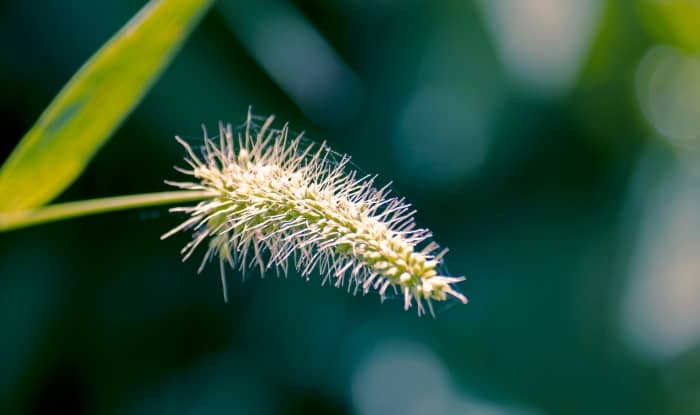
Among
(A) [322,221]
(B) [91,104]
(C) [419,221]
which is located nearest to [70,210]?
(B) [91,104]

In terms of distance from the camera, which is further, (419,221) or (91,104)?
(419,221)

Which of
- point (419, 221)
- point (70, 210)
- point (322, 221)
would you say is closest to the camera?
point (70, 210)

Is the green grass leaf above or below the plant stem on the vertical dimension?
above

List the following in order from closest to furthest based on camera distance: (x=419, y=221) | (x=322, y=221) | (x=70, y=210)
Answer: (x=70, y=210), (x=322, y=221), (x=419, y=221)

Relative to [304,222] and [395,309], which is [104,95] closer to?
[304,222]

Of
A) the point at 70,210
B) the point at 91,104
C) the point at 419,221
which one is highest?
the point at 419,221

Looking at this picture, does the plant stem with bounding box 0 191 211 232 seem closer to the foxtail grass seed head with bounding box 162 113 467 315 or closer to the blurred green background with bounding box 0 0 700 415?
the foxtail grass seed head with bounding box 162 113 467 315

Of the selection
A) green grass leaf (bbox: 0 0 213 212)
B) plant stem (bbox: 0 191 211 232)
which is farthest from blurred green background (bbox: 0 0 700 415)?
plant stem (bbox: 0 191 211 232)

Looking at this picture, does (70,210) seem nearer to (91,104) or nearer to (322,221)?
(91,104)
